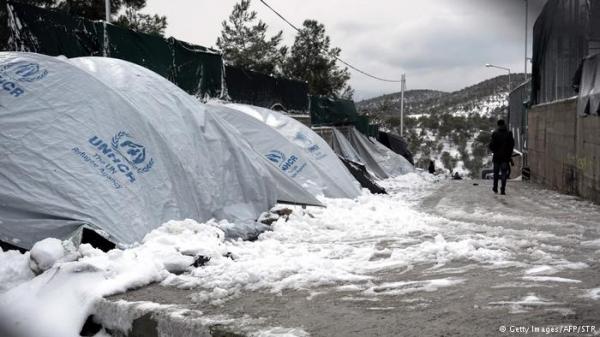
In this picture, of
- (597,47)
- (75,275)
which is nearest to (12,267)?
(75,275)

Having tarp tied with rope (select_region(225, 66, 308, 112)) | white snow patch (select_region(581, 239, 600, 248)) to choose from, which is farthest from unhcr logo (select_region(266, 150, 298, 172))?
white snow patch (select_region(581, 239, 600, 248))

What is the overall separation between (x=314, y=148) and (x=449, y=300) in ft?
25.6

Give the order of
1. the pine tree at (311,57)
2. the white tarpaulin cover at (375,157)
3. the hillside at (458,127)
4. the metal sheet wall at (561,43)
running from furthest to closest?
the hillside at (458,127), the pine tree at (311,57), the white tarpaulin cover at (375,157), the metal sheet wall at (561,43)

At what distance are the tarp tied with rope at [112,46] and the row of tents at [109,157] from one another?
94 centimetres

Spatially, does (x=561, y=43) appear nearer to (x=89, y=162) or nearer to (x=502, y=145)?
(x=502, y=145)

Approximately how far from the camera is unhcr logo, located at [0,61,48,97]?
557 cm

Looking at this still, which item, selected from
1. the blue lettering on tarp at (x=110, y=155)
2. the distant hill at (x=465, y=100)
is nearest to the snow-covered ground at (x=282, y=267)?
the blue lettering on tarp at (x=110, y=155)

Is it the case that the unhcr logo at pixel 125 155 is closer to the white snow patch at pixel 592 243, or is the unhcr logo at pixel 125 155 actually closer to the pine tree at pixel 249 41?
the white snow patch at pixel 592 243

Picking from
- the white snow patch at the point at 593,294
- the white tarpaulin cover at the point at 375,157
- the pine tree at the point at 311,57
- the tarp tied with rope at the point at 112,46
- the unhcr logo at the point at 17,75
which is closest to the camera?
the white snow patch at the point at 593,294

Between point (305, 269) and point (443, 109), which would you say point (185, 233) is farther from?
point (443, 109)

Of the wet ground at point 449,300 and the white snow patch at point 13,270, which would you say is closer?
the wet ground at point 449,300

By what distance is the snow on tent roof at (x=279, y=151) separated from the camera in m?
9.75

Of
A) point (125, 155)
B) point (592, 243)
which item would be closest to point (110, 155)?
point (125, 155)

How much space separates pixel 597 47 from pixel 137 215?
1206 centimetres
